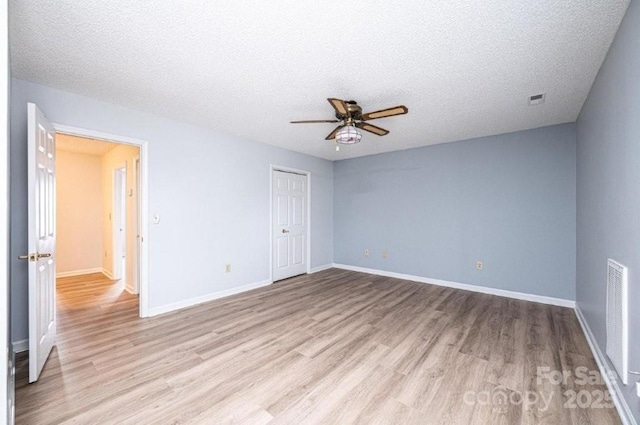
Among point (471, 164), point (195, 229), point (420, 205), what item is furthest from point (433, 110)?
point (195, 229)

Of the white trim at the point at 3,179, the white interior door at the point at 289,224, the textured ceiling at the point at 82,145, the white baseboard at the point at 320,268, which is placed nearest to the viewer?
the white trim at the point at 3,179

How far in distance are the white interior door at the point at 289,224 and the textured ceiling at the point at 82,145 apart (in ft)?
9.83

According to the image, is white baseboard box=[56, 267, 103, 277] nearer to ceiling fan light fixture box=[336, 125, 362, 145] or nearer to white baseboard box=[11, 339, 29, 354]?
white baseboard box=[11, 339, 29, 354]

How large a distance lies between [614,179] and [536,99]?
132cm

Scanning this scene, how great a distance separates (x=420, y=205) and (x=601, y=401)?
3.31 metres

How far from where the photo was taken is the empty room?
165 centimetres

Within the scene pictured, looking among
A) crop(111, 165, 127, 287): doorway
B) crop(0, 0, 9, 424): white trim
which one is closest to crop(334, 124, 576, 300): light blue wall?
crop(111, 165, 127, 287): doorway

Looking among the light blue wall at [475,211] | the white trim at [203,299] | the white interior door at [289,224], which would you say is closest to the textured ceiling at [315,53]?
the light blue wall at [475,211]

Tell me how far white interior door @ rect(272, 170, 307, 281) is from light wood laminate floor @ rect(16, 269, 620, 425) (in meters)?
1.41

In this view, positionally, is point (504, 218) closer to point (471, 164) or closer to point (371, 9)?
point (471, 164)

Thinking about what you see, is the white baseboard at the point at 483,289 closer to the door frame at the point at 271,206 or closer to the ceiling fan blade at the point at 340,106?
the door frame at the point at 271,206

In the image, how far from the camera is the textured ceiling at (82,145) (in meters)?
4.37

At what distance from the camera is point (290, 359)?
226cm

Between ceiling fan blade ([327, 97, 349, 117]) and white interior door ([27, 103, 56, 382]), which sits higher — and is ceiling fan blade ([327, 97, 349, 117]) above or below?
above
